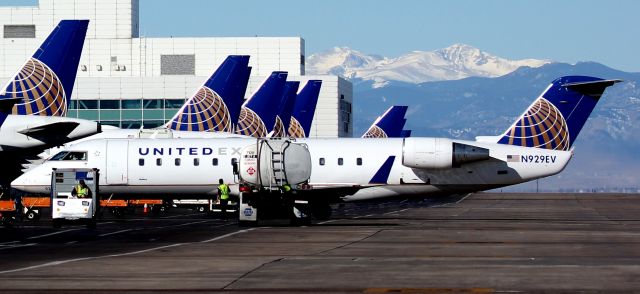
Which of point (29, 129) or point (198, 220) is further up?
point (29, 129)

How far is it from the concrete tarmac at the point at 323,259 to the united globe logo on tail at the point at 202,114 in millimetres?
25091

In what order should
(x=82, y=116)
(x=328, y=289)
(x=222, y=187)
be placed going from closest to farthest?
(x=328, y=289) < (x=222, y=187) < (x=82, y=116)

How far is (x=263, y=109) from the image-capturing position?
85.5 meters

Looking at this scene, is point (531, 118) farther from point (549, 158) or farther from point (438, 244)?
point (438, 244)

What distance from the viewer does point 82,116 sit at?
5920 inches

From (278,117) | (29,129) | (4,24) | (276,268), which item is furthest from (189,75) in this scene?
(276,268)

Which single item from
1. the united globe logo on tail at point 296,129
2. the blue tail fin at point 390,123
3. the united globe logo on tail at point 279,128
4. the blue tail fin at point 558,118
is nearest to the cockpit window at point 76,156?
the blue tail fin at point 558,118

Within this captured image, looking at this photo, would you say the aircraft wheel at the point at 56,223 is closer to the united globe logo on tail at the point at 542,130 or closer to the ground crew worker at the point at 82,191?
the ground crew worker at the point at 82,191

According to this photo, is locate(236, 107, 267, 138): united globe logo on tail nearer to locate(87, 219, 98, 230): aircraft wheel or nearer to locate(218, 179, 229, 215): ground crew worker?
locate(218, 179, 229, 215): ground crew worker

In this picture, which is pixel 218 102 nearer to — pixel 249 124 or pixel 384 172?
pixel 249 124

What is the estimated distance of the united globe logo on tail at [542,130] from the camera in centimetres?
6347

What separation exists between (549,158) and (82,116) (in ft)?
313

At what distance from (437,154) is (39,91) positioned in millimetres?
18060

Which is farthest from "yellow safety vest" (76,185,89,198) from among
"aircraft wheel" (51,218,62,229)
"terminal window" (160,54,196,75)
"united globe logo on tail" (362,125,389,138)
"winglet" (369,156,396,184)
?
"terminal window" (160,54,196,75)
